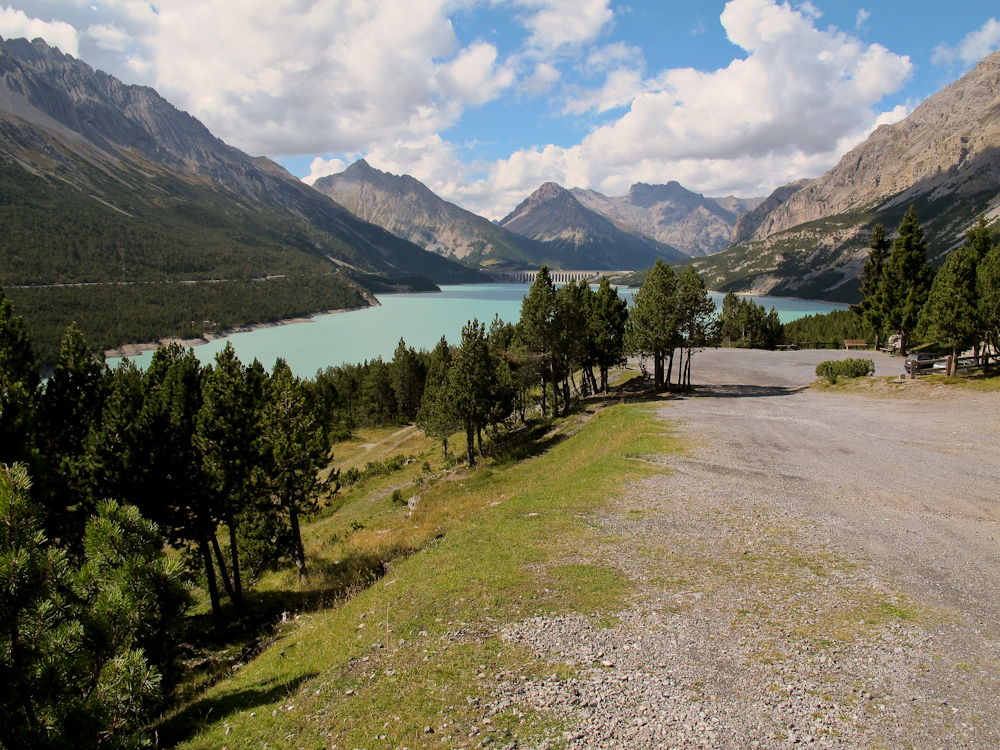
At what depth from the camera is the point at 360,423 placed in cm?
9038

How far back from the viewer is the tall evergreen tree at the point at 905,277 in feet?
168

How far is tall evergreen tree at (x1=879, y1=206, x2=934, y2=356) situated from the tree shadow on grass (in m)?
61.2

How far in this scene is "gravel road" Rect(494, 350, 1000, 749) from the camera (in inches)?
267

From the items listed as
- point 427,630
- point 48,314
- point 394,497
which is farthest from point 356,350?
point 427,630

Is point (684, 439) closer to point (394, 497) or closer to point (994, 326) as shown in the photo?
point (394, 497)

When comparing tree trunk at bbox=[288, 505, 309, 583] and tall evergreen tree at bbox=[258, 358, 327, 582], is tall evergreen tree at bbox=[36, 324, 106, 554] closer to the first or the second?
tall evergreen tree at bbox=[258, 358, 327, 582]

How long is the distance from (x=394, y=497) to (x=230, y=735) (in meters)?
24.8

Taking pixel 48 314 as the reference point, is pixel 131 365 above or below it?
below

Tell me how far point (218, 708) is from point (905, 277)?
67.2m

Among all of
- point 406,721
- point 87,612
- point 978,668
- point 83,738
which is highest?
point 87,612

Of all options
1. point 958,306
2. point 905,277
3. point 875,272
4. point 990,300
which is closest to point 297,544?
point 958,306

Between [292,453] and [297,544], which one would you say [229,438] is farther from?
[297,544]

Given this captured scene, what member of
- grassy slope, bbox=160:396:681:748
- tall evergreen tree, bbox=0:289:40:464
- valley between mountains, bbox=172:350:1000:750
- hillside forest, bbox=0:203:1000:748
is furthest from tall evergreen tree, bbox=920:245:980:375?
tall evergreen tree, bbox=0:289:40:464

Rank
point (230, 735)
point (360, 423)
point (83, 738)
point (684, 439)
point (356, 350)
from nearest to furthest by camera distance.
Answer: point (83, 738) → point (230, 735) → point (684, 439) → point (360, 423) → point (356, 350)
